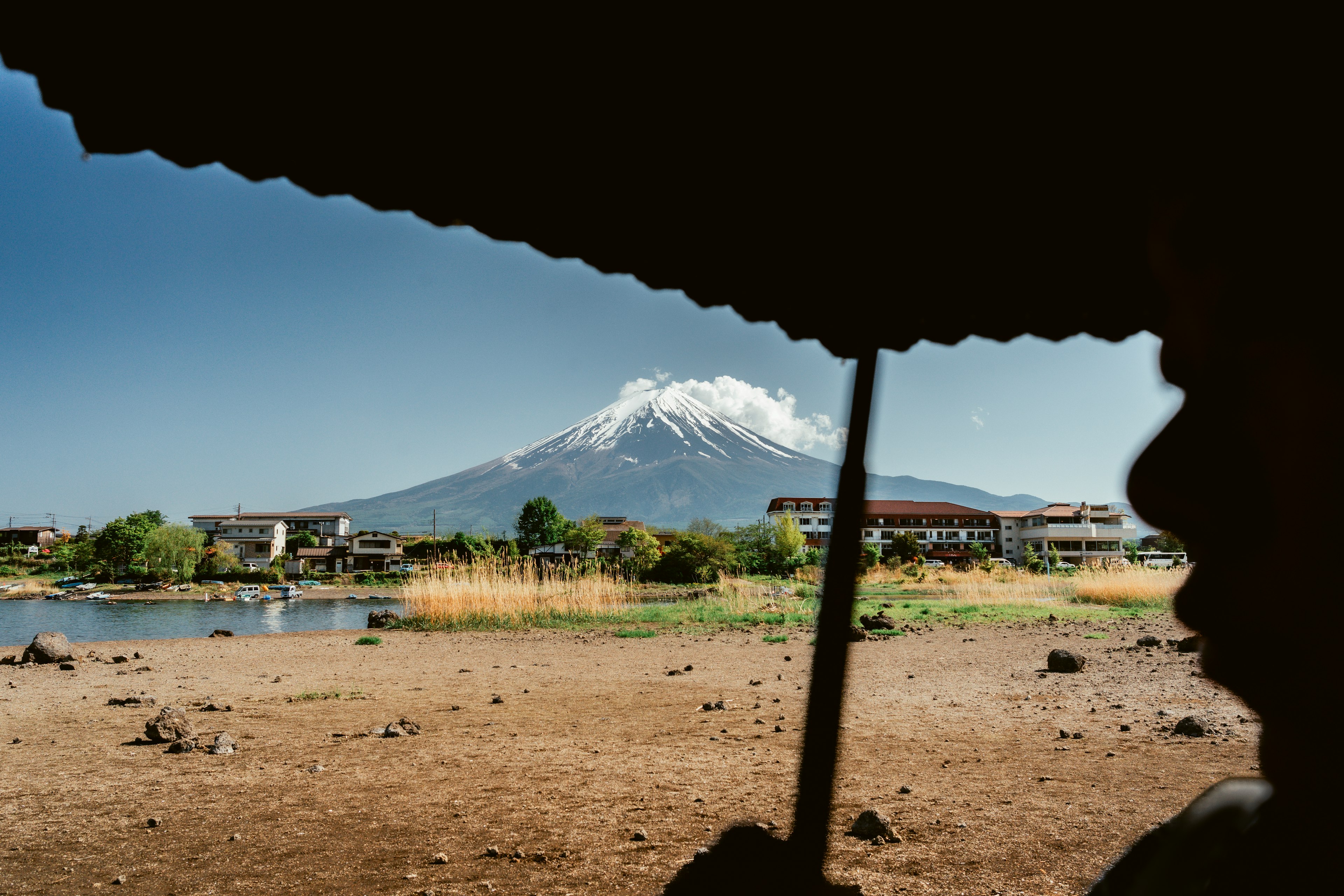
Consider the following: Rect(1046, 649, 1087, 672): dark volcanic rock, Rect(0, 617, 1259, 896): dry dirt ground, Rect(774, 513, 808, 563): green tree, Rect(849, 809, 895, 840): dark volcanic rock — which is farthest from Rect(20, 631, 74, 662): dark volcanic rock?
Rect(774, 513, 808, 563): green tree

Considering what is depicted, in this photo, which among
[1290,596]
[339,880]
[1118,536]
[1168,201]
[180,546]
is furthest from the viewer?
[1118,536]

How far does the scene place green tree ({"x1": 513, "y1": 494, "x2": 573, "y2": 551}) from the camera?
272ft

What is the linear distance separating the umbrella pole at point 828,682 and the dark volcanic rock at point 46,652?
13.3 m

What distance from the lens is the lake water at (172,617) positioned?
19.6m

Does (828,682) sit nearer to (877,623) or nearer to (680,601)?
(877,623)

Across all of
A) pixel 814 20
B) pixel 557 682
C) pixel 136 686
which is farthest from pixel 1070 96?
pixel 136 686

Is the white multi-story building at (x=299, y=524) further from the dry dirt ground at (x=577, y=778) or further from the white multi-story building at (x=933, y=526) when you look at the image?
the dry dirt ground at (x=577, y=778)

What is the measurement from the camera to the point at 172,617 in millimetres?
26797

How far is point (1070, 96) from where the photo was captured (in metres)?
1.46

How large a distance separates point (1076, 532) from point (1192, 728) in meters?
80.1

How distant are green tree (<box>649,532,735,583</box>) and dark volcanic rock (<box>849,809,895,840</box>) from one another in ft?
105

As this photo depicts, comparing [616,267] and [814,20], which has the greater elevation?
[814,20]

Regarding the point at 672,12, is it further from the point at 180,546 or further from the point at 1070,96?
the point at 180,546

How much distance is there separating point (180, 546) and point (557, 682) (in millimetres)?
61273
